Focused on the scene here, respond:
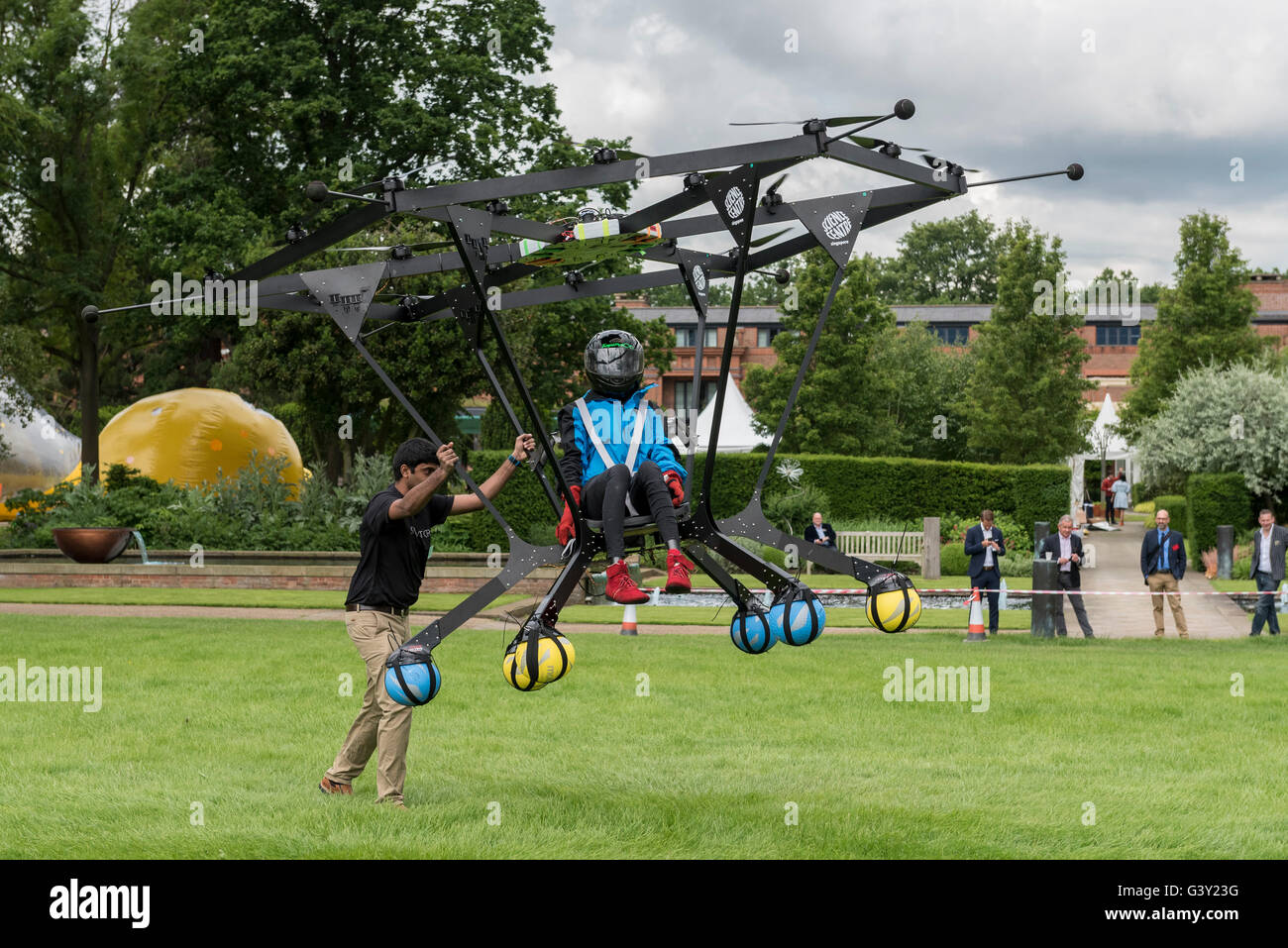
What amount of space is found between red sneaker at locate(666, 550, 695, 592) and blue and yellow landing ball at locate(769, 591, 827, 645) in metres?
0.80

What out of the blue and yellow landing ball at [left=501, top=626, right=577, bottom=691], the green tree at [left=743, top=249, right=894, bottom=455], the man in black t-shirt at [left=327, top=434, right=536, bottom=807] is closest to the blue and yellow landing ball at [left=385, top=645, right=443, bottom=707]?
the blue and yellow landing ball at [left=501, top=626, right=577, bottom=691]

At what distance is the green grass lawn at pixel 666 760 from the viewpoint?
910cm

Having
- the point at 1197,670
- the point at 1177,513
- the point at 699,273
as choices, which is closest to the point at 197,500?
the point at 1197,670

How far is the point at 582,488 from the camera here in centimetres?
802

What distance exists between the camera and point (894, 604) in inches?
316

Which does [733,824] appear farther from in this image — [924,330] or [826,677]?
[924,330]

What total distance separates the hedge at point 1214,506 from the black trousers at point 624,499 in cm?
3375

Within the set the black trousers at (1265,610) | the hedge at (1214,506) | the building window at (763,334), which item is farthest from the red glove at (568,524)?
the building window at (763,334)

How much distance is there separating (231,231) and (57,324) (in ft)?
34.1

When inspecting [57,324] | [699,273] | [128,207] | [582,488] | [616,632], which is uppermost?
[128,207]

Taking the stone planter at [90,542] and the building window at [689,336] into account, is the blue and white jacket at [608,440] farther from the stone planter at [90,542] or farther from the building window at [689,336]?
the building window at [689,336]

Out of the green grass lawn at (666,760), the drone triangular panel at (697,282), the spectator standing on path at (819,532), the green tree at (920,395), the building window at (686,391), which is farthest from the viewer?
the building window at (686,391)

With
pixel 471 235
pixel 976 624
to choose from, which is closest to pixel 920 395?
pixel 976 624

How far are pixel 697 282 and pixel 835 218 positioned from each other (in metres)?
1.64
